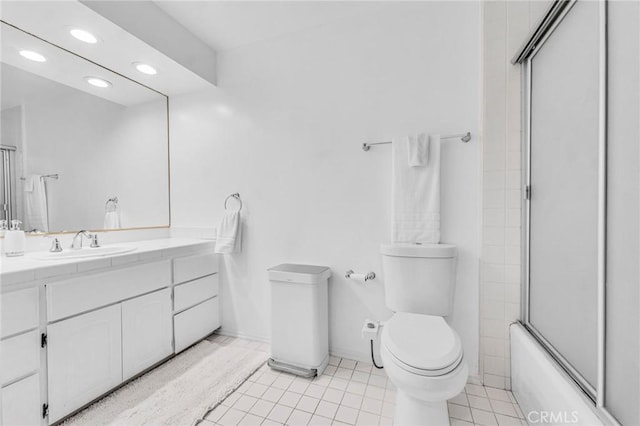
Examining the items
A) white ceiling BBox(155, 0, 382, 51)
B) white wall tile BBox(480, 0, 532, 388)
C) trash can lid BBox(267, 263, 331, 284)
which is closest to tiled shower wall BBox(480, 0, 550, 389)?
white wall tile BBox(480, 0, 532, 388)

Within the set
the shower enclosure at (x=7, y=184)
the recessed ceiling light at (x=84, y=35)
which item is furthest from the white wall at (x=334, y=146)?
the shower enclosure at (x=7, y=184)

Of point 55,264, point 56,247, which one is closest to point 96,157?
point 56,247

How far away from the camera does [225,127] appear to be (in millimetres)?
2285

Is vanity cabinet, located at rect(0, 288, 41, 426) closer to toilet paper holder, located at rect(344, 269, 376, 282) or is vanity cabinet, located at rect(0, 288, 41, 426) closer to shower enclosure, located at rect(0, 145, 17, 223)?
shower enclosure, located at rect(0, 145, 17, 223)

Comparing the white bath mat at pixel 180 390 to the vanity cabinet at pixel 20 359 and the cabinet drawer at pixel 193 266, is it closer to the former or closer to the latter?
the vanity cabinet at pixel 20 359

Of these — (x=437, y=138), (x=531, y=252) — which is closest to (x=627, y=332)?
(x=531, y=252)

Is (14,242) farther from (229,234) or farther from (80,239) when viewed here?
(229,234)

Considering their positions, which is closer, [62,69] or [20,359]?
[20,359]

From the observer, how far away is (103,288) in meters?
1.49

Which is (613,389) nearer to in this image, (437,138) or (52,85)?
(437,138)

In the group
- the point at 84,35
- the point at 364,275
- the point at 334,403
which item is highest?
the point at 84,35

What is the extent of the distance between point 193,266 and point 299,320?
3.00 feet

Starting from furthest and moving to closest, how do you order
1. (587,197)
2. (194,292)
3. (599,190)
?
(194,292), (587,197), (599,190)

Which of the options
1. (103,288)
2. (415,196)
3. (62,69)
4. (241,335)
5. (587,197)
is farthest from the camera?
(241,335)
